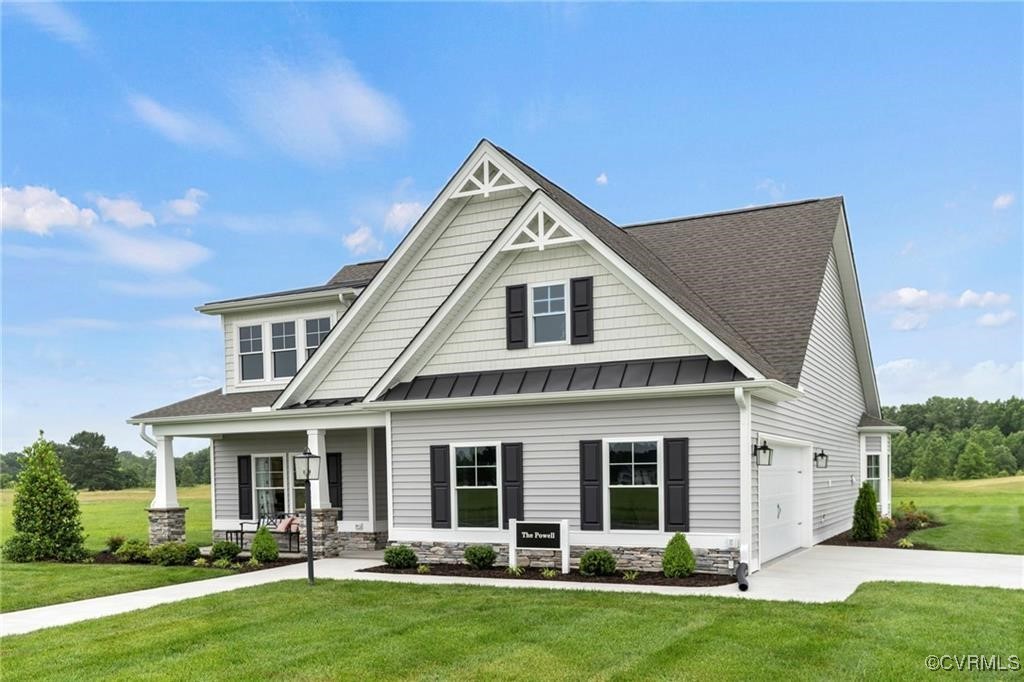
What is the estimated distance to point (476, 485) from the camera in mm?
14586

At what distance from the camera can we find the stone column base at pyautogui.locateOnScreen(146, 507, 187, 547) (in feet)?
59.9

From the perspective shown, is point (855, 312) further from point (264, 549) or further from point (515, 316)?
point (264, 549)

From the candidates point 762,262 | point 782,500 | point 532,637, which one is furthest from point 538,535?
point 762,262

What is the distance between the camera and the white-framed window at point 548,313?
14.5 m

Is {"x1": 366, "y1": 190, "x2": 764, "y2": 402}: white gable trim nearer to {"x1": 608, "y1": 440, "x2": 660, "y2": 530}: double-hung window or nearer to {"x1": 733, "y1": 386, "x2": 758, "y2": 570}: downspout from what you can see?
{"x1": 733, "y1": 386, "x2": 758, "y2": 570}: downspout

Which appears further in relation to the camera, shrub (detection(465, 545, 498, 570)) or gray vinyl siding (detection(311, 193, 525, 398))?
gray vinyl siding (detection(311, 193, 525, 398))

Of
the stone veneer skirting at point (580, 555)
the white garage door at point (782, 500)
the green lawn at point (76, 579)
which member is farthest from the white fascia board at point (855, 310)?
the green lawn at point (76, 579)

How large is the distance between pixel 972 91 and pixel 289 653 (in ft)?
74.1

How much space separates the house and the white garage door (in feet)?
0.25

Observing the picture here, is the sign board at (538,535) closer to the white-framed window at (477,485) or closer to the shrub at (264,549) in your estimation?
the white-framed window at (477,485)

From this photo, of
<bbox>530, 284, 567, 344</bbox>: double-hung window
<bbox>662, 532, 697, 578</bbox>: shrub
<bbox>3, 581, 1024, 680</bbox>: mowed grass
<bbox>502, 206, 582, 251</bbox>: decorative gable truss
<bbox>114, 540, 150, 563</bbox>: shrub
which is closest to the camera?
<bbox>3, 581, 1024, 680</bbox>: mowed grass

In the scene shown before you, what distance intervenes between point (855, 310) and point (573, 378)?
1062 centimetres

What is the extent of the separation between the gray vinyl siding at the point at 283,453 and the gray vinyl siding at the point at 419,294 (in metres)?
1.58

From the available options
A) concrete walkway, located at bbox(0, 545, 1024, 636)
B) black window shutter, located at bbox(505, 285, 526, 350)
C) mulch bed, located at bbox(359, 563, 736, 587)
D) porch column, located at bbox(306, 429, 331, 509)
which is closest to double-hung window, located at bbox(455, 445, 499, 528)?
mulch bed, located at bbox(359, 563, 736, 587)
